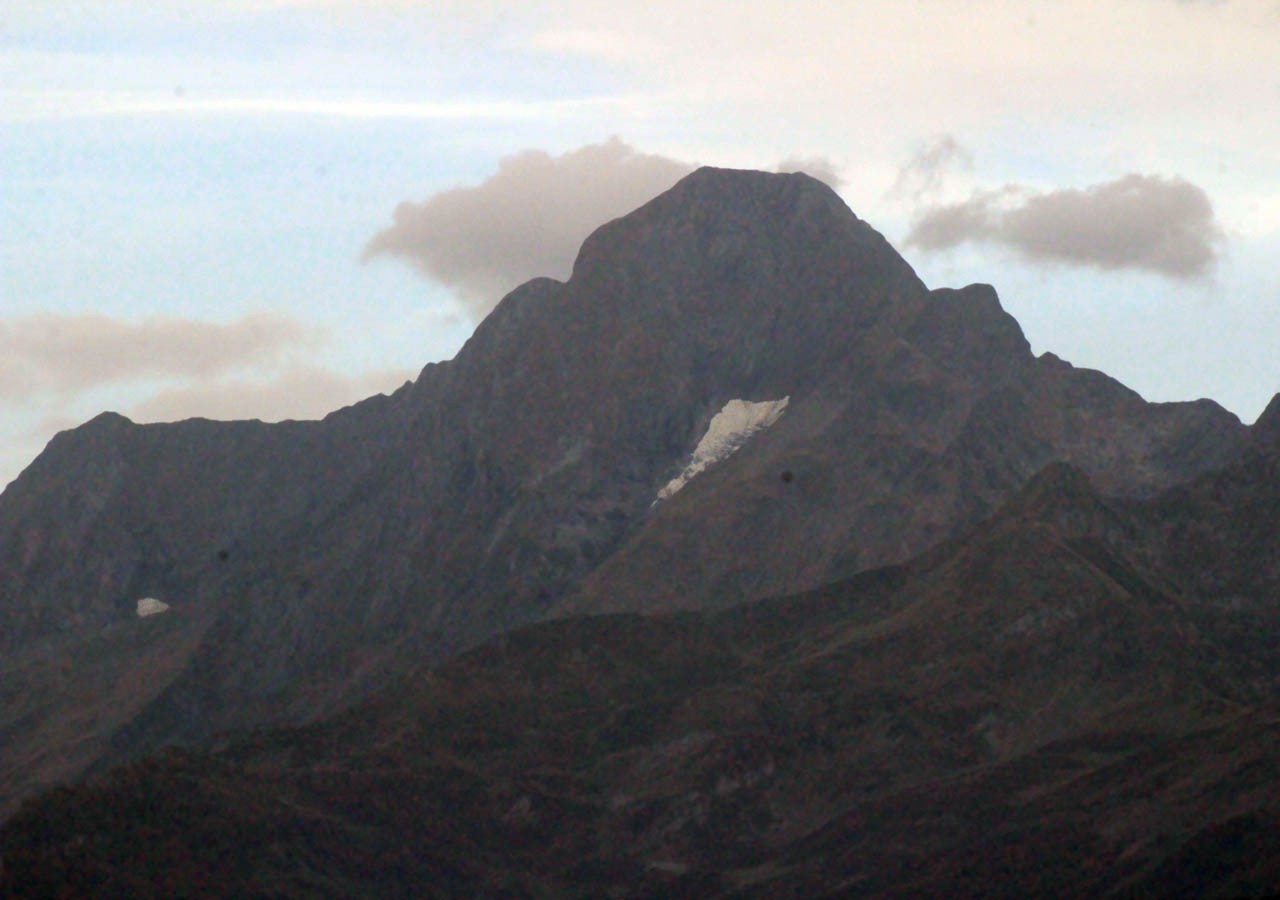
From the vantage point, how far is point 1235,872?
194500 millimetres

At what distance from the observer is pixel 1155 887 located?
199250 mm

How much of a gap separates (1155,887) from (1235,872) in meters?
7.59
